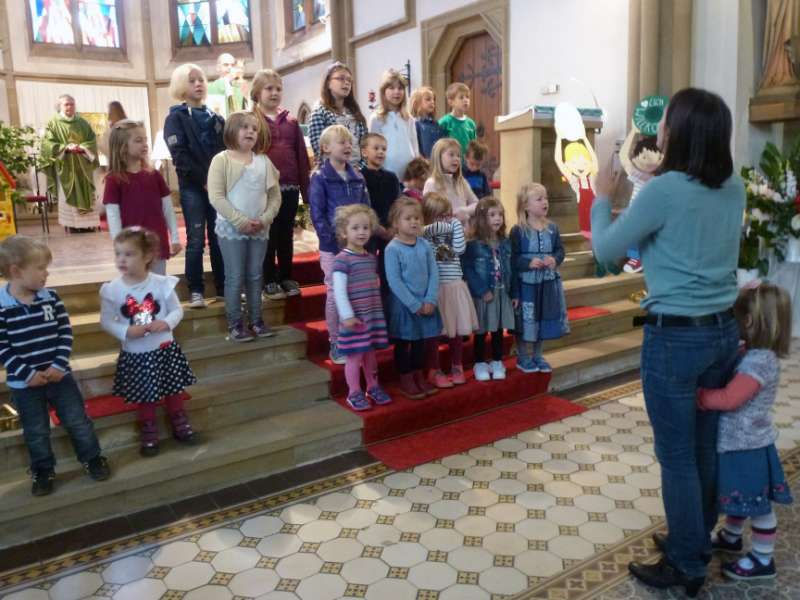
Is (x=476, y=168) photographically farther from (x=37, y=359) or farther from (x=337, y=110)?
(x=37, y=359)

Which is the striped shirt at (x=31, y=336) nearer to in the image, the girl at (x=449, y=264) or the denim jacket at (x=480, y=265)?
the girl at (x=449, y=264)

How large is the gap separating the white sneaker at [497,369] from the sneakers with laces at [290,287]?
1.16m

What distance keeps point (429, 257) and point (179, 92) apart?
157 cm

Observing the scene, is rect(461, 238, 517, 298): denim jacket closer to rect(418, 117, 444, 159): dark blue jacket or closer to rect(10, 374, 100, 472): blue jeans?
rect(418, 117, 444, 159): dark blue jacket

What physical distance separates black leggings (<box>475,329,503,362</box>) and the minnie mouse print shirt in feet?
5.36

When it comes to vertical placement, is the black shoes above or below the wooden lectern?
below

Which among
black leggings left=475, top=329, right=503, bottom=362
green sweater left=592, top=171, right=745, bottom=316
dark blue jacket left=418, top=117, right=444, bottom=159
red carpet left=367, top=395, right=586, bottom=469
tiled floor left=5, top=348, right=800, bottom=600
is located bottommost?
tiled floor left=5, top=348, right=800, bottom=600

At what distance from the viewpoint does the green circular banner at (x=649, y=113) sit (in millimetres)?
5727

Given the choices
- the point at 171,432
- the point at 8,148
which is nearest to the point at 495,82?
the point at 8,148

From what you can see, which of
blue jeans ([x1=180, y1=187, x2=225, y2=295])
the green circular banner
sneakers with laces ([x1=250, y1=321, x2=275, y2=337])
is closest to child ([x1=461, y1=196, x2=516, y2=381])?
sneakers with laces ([x1=250, y1=321, x2=275, y2=337])

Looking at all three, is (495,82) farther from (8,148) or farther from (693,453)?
(693,453)

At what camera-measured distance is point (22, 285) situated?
2.39 meters

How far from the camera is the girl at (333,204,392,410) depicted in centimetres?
307

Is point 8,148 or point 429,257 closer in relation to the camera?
point 429,257
